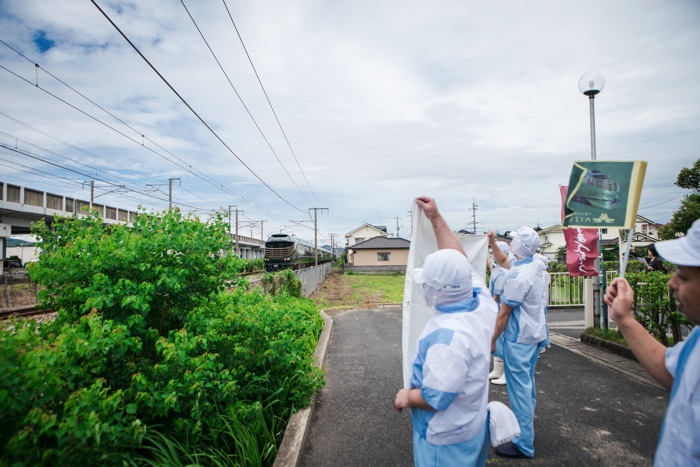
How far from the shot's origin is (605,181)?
3043 mm

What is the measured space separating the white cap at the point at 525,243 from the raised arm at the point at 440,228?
1140mm

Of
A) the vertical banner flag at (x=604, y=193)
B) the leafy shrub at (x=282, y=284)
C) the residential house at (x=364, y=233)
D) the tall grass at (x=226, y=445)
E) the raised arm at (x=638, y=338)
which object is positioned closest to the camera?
the raised arm at (x=638, y=338)

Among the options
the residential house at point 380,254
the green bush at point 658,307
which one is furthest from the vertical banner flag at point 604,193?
the residential house at point 380,254

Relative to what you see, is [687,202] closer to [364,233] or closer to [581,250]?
[581,250]

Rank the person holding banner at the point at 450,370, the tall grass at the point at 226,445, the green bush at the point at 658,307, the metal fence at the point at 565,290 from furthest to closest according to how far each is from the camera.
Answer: the metal fence at the point at 565,290 < the green bush at the point at 658,307 < the tall grass at the point at 226,445 < the person holding banner at the point at 450,370

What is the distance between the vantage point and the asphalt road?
124 inches

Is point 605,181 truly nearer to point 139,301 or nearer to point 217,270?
point 217,270

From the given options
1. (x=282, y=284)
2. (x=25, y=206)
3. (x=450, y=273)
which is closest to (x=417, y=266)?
(x=450, y=273)

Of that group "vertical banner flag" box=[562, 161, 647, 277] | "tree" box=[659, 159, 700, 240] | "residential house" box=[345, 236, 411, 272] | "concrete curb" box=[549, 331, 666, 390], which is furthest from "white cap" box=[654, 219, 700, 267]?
"residential house" box=[345, 236, 411, 272]

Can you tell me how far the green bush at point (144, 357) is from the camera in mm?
1735

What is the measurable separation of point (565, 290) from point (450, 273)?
11.8 m

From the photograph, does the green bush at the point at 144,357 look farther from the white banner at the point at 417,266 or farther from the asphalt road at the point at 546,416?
the white banner at the point at 417,266

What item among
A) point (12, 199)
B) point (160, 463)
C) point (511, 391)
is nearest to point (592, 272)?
point (511, 391)

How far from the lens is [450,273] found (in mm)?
1772
